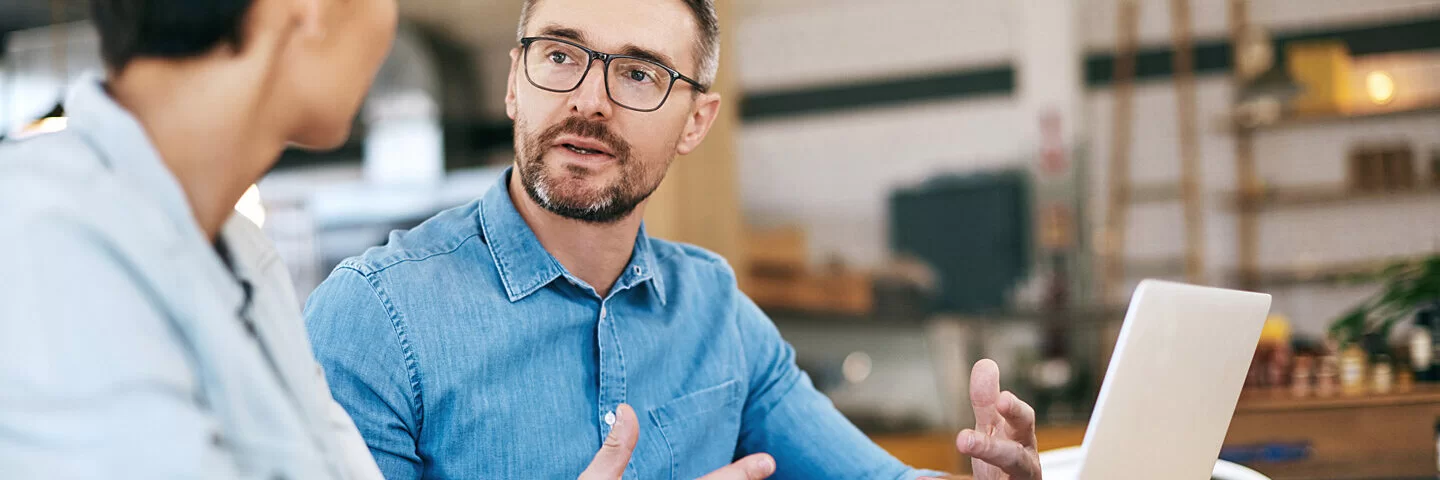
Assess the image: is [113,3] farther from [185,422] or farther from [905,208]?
[905,208]

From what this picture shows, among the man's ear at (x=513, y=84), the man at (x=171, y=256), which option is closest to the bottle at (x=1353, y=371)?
the man's ear at (x=513, y=84)

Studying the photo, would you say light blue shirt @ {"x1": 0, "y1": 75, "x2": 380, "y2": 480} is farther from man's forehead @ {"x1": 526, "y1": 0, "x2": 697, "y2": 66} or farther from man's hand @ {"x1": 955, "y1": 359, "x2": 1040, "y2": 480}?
man's forehead @ {"x1": 526, "y1": 0, "x2": 697, "y2": 66}

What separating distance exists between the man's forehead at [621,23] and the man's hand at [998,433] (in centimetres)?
56

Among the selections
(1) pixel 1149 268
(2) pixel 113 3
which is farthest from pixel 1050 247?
(2) pixel 113 3

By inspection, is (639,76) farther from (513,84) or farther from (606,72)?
(513,84)

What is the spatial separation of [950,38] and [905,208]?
1116 mm

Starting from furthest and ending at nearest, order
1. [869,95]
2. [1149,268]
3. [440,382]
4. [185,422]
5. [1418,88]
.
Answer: [869,95] → [1149,268] → [1418,88] → [440,382] → [185,422]

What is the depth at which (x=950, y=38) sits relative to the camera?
7.35 metres

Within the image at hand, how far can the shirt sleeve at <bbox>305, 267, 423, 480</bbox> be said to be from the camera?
1.20 metres

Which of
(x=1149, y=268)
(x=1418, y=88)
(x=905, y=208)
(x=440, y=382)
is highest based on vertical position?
(x=440, y=382)

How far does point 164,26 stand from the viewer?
646 millimetres

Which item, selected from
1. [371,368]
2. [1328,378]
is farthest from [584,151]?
[1328,378]

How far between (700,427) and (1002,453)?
0.44 metres

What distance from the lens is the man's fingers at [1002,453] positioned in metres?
1.10
